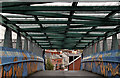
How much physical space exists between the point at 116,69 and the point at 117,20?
5.06 metres

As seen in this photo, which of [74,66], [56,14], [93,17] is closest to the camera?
[56,14]

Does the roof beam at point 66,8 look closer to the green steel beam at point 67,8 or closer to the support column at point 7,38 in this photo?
the green steel beam at point 67,8

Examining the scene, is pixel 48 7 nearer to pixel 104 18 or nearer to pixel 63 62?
pixel 104 18

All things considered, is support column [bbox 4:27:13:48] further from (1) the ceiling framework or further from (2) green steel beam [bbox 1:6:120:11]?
(2) green steel beam [bbox 1:6:120:11]

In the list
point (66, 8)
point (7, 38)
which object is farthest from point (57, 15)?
point (7, 38)

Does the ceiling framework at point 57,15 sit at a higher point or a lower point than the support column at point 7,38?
higher

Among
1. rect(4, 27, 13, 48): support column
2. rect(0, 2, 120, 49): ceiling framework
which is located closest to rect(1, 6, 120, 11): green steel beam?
rect(0, 2, 120, 49): ceiling framework

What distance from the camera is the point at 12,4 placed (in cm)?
1194

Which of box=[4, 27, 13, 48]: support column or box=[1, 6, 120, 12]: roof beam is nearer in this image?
box=[1, 6, 120, 12]: roof beam

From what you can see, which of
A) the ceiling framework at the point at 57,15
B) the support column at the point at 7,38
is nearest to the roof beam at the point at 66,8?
the ceiling framework at the point at 57,15

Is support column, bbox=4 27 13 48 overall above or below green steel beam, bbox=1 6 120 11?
below

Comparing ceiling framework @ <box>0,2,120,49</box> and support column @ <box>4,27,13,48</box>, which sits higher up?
ceiling framework @ <box>0,2,120,49</box>

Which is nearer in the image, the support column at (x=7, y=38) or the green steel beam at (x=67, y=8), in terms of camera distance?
the green steel beam at (x=67, y=8)

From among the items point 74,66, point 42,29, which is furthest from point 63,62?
point 42,29
